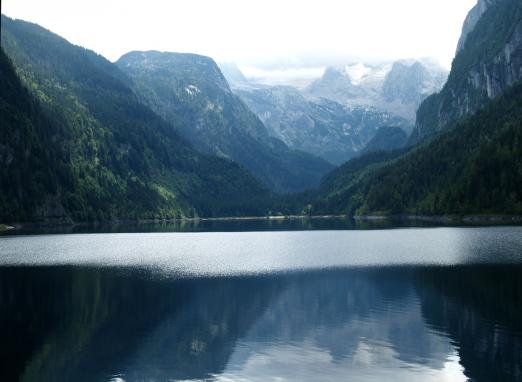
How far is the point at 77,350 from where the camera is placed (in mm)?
51656

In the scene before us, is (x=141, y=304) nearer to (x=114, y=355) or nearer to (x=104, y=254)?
(x=114, y=355)

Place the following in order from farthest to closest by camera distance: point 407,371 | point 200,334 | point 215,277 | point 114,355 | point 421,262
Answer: point 421,262
point 215,277
point 200,334
point 114,355
point 407,371

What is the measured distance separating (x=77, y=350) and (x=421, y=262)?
6765cm

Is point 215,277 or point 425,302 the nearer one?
point 425,302

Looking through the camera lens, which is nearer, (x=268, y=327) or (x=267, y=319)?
(x=268, y=327)

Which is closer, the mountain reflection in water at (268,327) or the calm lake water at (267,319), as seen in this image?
the mountain reflection in water at (268,327)

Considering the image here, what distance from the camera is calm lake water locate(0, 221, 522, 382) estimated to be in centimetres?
4572

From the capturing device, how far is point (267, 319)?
63.4 metres

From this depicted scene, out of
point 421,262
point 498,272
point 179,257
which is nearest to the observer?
point 498,272

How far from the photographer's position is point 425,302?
69.2 metres

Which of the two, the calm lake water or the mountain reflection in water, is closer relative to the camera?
the mountain reflection in water

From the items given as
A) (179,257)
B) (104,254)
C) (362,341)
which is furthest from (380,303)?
(104,254)

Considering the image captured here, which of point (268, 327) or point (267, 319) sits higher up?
point (267, 319)

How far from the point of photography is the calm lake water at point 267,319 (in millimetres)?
45719
